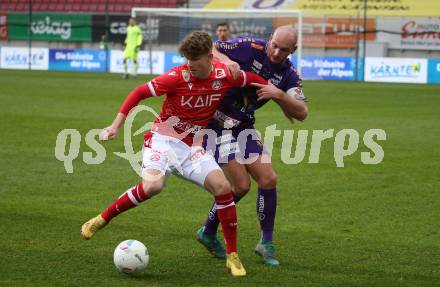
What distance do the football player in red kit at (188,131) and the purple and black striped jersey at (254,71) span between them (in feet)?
0.96

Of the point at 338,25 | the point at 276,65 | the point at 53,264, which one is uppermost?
the point at 338,25

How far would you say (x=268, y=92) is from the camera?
661 centimetres

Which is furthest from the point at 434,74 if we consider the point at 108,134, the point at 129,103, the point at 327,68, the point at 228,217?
the point at 108,134

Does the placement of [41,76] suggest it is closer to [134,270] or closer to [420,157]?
[420,157]

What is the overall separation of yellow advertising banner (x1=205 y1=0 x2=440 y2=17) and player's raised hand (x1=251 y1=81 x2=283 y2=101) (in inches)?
1291

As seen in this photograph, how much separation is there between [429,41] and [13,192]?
29113 millimetres

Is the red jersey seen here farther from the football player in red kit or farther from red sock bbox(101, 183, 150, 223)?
red sock bbox(101, 183, 150, 223)

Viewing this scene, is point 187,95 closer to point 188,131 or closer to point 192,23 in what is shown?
point 188,131

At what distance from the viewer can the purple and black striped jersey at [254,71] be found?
707 centimetres

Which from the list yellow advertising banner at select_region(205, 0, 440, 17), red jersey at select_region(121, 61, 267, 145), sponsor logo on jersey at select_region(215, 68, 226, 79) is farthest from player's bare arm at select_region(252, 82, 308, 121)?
yellow advertising banner at select_region(205, 0, 440, 17)

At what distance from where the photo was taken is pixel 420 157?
514 inches

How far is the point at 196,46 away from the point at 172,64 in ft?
95.0

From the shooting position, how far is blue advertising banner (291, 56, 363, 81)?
111ft

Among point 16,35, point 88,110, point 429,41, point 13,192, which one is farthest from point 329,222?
point 16,35
